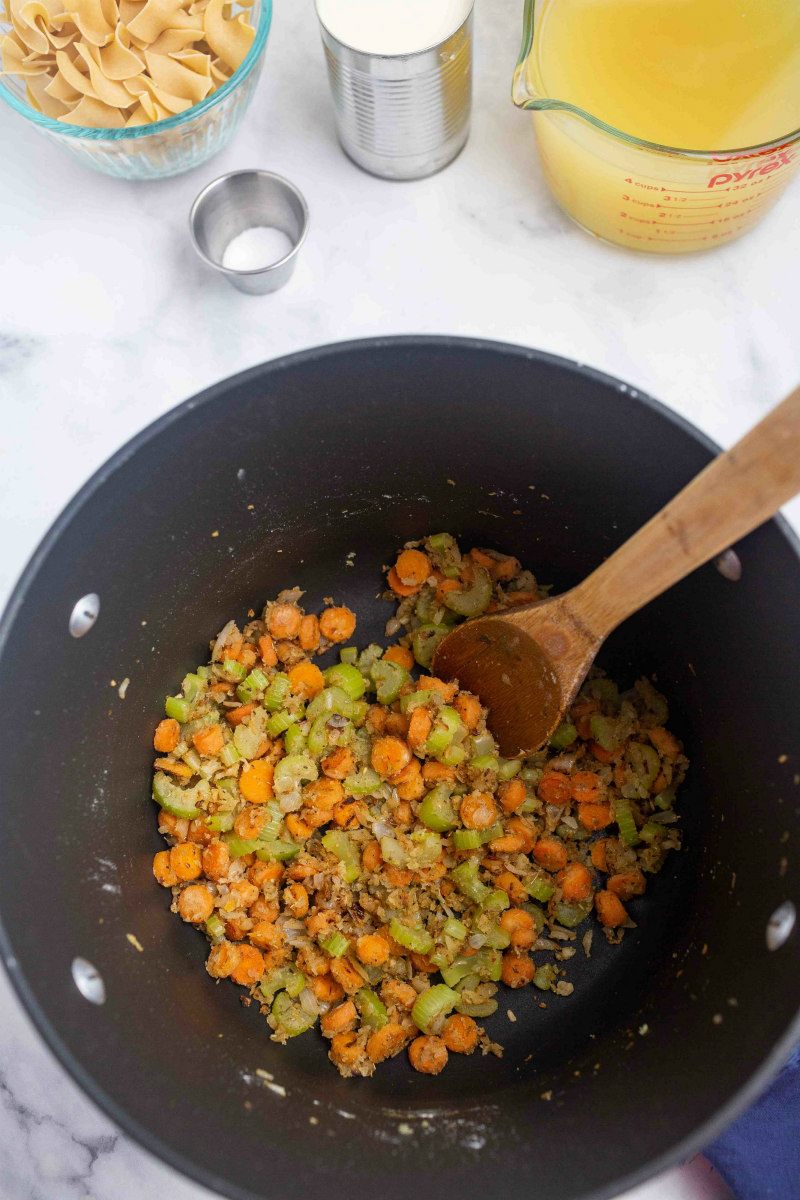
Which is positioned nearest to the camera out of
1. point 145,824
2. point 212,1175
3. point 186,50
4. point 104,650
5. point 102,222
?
point 212,1175

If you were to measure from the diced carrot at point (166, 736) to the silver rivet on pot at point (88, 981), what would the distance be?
0.43 meters

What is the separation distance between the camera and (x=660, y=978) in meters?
1.51

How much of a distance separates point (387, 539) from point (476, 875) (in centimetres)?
67

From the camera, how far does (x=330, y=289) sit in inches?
74.9

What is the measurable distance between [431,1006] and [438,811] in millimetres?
329

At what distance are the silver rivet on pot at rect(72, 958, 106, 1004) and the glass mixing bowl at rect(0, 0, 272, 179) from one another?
1.45 meters

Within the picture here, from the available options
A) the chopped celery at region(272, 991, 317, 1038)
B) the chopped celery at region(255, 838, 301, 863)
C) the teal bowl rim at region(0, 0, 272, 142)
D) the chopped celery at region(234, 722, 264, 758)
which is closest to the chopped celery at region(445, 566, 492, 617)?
the chopped celery at region(234, 722, 264, 758)

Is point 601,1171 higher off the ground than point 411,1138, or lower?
higher

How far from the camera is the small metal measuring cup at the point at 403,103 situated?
5.36 feet

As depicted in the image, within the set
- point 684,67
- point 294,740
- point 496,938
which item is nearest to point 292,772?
point 294,740

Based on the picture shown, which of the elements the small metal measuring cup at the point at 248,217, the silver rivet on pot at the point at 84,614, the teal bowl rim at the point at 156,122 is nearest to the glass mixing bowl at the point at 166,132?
the teal bowl rim at the point at 156,122

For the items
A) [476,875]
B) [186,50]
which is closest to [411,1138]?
[476,875]

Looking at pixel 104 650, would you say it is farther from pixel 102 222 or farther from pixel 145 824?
pixel 102 222

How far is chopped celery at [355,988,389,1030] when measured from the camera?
1582 millimetres
